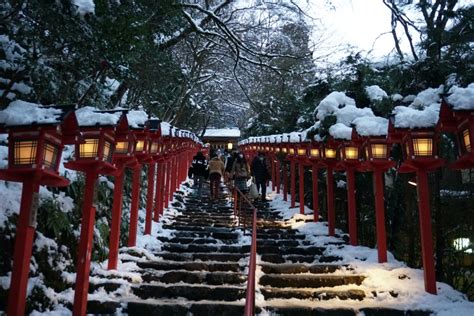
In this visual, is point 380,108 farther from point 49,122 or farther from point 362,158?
point 49,122

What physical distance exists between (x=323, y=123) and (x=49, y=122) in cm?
776

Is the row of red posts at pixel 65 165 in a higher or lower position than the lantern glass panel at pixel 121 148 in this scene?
lower

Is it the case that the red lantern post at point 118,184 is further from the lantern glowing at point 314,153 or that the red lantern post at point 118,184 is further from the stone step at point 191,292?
the lantern glowing at point 314,153

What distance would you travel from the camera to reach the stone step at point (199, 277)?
796cm

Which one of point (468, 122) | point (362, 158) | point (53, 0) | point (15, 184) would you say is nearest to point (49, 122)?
point (53, 0)

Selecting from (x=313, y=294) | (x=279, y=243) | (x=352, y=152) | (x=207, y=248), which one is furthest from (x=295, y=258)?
(x=352, y=152)

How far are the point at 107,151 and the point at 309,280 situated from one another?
14.7 ft

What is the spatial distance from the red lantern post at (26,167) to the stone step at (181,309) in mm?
2021

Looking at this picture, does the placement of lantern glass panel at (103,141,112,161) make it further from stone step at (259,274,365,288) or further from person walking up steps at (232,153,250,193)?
person walking up steps at (232,153,250,193)

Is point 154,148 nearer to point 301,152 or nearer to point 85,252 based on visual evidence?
point 85,252

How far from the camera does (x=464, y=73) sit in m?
8.20

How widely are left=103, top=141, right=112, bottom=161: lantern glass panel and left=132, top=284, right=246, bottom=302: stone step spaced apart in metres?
2.35

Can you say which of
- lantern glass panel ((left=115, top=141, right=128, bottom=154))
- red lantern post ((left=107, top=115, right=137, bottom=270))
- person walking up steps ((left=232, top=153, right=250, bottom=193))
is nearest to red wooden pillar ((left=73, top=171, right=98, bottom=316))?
red lantern post ((left=107, top=115, right=137, bottom=270))

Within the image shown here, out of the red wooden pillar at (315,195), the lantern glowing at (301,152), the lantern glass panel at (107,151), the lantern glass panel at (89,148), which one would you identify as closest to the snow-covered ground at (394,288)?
the red wooden pillar at (315,195)
